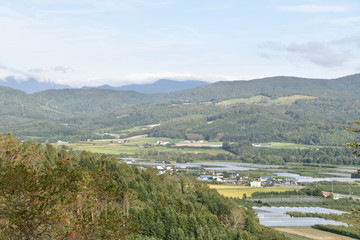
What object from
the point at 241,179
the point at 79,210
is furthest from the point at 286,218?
the point at 79,210

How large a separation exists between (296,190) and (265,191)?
6.54 meters

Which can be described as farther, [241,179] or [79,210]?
[241,179]

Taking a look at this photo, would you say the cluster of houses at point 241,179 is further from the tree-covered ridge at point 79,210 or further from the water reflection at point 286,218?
the tree-covered ridge at point 79,210

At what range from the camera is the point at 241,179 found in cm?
13400

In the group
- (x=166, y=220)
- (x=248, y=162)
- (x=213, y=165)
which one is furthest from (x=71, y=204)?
(x=248, y=162)

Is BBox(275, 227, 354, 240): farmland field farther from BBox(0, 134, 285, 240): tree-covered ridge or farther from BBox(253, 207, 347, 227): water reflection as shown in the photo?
BBox(0, 134, 285, 240): tree-covered ridge

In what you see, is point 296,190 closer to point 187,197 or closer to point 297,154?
point 187,197

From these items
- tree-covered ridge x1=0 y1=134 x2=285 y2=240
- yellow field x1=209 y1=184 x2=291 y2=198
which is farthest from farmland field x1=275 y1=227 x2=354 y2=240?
yellow field x1=209 y1=184 x2=291 y2=198

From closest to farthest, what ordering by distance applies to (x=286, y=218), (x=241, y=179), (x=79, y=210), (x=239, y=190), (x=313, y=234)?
1. (x=79, y=210)
2. (x=313, y=234)
3. (x=286, y=218)
4. (x=239, y=190)
5. (x=241, y=179)

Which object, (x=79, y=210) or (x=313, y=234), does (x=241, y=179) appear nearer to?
(x=313, y=234)

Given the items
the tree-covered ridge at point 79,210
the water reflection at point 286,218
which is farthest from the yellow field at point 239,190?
the tree-covered ridge at point 79,210

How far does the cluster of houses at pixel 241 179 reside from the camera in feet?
415

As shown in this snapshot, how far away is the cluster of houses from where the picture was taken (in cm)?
12644

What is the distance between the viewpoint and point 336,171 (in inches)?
6156
